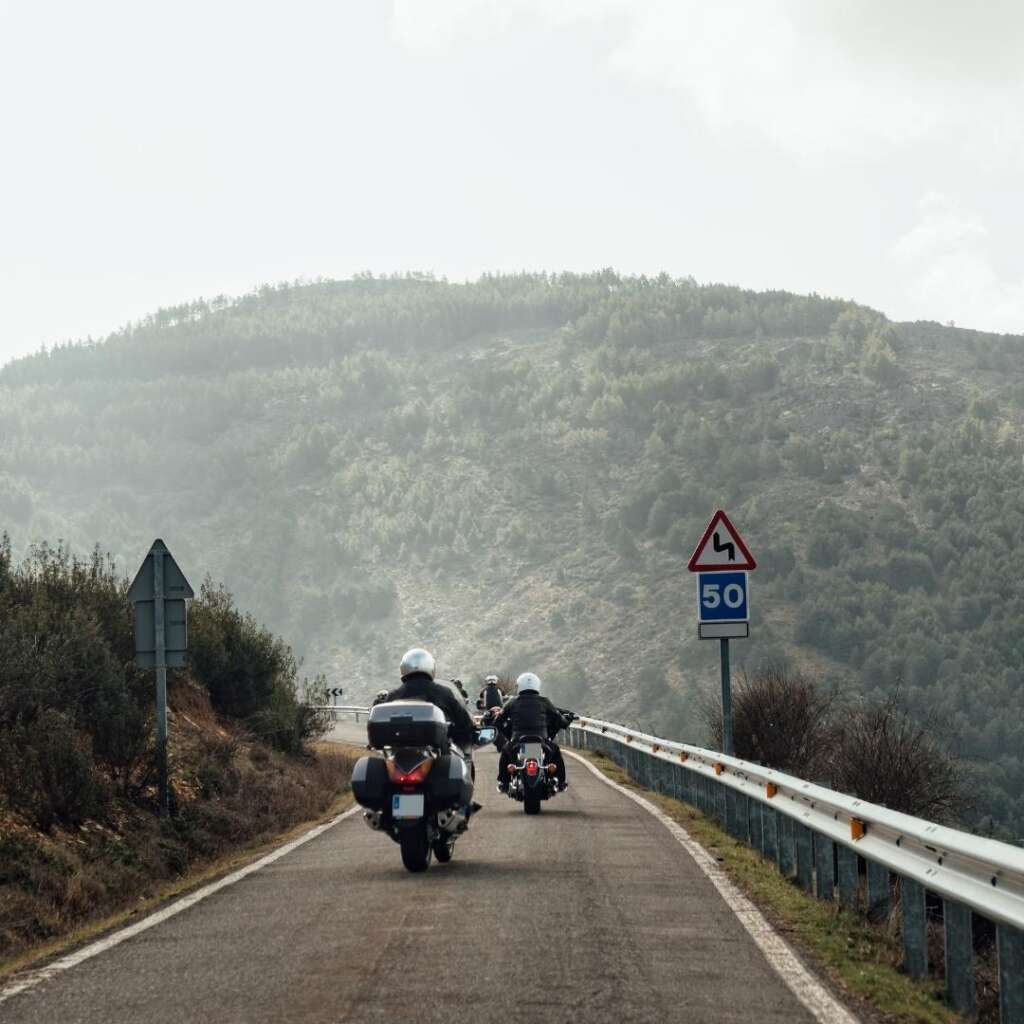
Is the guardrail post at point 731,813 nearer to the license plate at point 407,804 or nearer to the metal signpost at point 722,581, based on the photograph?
the metal signpost at point 722,581

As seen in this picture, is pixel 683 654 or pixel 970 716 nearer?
pixel 970 716

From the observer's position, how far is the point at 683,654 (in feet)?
392

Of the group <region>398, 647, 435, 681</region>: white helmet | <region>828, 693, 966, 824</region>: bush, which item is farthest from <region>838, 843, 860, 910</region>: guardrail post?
<region>828, 693, 966, 824</region>: bush

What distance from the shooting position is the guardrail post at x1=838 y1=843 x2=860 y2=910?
10219 mm

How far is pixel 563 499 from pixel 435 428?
29.3 meters

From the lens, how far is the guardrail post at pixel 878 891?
964 centimetres

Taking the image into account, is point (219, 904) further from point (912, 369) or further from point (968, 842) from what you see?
point (912, 369)

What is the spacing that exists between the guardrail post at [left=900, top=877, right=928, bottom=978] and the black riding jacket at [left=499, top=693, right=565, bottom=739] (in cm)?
980

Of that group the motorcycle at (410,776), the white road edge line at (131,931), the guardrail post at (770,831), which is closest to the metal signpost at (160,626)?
the white road edge line at (131,931)

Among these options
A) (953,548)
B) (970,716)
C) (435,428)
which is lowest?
(970,716)

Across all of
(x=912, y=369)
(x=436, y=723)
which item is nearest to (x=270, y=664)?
(x=436, y=723)

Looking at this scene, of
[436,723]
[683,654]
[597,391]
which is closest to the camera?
[436,723]

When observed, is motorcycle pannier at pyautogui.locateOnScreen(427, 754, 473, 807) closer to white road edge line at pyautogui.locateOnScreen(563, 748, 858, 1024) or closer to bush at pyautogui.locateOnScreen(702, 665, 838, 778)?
white road edge line at pyautogui.locateOnScreen(563, 748, 858, 1024)

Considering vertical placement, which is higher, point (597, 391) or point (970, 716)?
point (597, 391)
